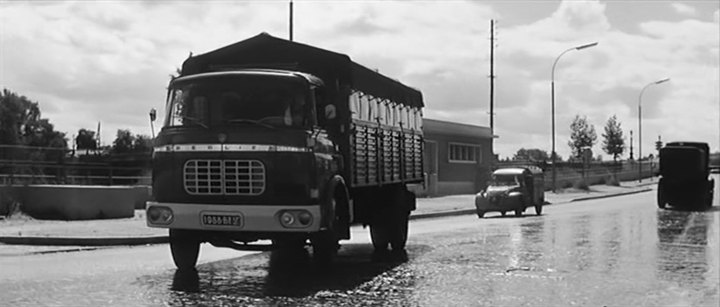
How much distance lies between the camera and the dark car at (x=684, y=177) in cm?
3588

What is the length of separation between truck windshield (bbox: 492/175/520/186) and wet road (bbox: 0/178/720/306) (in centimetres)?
1323

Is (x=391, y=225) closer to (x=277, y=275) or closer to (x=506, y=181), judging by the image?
(x=277, y=275)

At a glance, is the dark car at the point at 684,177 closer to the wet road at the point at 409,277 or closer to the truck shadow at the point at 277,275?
the wet road at the point at 409,277

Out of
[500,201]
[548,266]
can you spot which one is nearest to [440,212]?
[500,201]

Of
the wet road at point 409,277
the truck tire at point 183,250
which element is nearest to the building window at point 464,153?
the wet road at point 409,277

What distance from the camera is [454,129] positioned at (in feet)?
171

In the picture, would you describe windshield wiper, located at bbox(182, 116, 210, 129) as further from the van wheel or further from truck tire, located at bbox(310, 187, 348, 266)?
the van wheel

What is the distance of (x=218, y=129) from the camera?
35.1ft

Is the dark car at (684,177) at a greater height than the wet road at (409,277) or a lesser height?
greater

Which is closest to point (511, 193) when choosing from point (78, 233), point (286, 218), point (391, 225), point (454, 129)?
point (391, 225)

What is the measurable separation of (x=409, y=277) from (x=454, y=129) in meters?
41.3

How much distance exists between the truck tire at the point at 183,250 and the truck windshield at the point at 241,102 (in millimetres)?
1496

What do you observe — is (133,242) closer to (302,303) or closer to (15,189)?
(15,189)

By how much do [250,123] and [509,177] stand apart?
21448 mm
